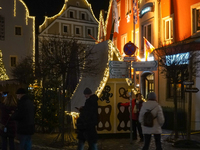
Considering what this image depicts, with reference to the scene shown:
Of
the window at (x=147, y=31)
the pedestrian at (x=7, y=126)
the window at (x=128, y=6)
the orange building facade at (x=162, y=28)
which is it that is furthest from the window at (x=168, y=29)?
the pedestrian at (x=7, y=126)

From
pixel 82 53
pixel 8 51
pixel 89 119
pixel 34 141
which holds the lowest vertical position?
pixel 34 141

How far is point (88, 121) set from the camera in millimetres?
6949

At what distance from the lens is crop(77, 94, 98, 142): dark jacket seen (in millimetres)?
6965

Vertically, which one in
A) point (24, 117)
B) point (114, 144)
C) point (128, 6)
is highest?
point (128, 6)

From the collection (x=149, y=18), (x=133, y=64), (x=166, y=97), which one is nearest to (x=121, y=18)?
(x=149, y=18)

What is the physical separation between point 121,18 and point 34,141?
50.5 feet

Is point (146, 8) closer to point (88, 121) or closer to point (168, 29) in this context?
point (168, 29)

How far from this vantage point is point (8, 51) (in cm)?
3525

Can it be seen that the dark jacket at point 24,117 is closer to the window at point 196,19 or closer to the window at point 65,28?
the window at point 196,19

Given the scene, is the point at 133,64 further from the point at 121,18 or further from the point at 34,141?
the point at 121,18

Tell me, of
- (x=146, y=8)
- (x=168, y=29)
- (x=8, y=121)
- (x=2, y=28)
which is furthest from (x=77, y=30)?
(x=8, y=121)

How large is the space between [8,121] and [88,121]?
2.30m

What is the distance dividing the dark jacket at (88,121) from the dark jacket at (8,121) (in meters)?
2.00

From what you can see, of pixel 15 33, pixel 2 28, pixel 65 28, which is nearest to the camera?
pixel 2 28
